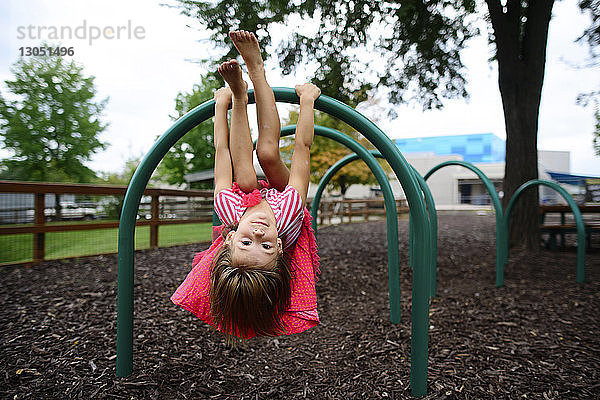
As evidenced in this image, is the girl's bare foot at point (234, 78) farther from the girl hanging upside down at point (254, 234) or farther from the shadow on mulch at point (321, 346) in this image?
the shadow on mulch at point (321, 346)

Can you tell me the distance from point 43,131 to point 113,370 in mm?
14829

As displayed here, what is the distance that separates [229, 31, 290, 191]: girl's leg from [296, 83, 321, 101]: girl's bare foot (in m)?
0.13

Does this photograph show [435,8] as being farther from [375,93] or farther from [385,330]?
[385,330]

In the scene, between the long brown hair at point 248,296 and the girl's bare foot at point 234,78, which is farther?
the girl's bare foot at point 234,78

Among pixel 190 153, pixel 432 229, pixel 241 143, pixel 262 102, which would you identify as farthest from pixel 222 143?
pixel 190 153

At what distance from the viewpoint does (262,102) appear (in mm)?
1729

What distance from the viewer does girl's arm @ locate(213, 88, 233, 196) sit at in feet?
5.82

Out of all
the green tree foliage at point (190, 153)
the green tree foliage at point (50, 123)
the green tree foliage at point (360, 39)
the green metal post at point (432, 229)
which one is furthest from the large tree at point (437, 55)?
the green tree foliage at point (190, 153)

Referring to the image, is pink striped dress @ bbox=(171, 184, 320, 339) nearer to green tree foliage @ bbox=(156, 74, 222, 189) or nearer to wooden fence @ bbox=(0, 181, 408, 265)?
wooden fence @ bbox=(0, 181, 408, 265)

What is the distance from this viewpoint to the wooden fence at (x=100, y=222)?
4.12 m

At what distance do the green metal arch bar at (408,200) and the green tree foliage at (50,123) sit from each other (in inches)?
569

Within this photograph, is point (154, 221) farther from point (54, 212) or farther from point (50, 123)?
point (50, 123)

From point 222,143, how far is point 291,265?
70 cm

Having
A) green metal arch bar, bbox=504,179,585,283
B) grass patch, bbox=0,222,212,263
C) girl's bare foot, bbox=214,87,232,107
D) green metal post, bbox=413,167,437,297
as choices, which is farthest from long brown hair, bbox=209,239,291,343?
grass patch, bbox=0,222,212,263
